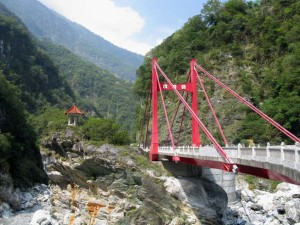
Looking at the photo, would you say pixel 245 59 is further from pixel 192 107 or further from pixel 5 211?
pixel 5 211

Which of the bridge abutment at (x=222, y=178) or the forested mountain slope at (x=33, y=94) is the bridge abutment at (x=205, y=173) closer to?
the bridge abutment at (x=222, y=178)

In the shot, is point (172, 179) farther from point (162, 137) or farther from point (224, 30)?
point (224, 30)

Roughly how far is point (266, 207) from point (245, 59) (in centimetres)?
2436

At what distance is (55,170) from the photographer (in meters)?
32.7

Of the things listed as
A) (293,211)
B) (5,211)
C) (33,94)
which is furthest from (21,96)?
(293,211)

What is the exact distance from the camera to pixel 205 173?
99.7ft

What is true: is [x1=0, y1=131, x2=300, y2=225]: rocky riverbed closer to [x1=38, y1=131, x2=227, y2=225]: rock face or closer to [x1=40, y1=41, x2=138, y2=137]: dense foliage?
[x1=38, y1=131, x2=227, y2=225]: rock face

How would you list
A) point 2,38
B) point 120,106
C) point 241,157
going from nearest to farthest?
point 241,157 → point 2,38 → point 120,106

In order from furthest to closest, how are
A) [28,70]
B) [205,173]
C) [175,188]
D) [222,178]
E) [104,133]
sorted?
[28,70]
[104,133]
[222,178]
[205,173]
[175,188]

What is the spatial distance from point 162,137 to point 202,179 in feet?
62.0

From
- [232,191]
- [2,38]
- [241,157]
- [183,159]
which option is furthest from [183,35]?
[2,38]

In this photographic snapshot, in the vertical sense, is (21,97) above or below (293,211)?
above

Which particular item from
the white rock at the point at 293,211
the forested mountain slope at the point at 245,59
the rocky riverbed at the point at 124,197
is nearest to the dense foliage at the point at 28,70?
the forested mountain slope at the point at 245,59

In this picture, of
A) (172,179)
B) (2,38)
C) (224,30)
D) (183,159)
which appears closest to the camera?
(183,159)
